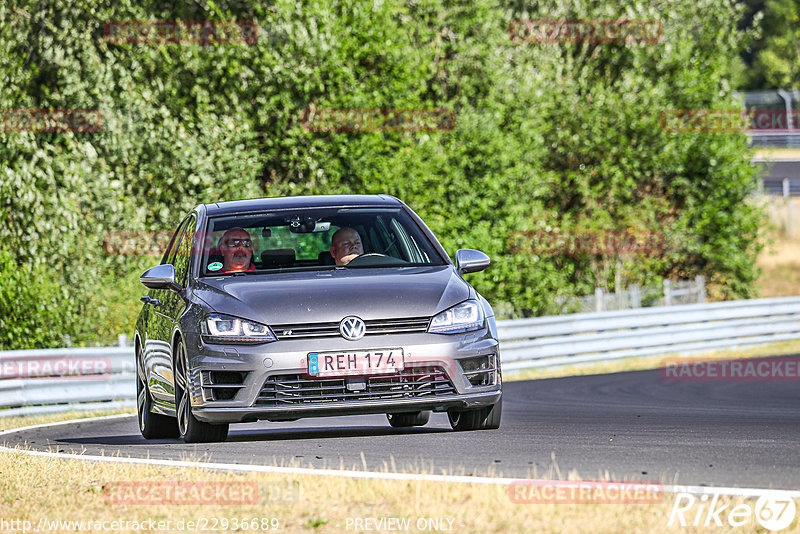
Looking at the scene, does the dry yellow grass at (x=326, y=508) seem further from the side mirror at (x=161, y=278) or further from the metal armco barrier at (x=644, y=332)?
the metal armco barrier at (x=644, y=332)

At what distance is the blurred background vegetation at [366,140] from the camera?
75.3 feet

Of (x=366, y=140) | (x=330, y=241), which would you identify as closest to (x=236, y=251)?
(x=330, y=241)

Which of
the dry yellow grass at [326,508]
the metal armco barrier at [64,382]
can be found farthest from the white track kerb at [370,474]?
the metal armco barrier at [64,382]

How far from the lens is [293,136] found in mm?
25703

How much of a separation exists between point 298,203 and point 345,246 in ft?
1.69

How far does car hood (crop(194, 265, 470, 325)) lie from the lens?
8.02m

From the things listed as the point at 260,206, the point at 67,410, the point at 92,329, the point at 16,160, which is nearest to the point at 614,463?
the point at 260,206

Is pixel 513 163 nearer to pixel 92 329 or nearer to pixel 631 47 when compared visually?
pixel 631 47

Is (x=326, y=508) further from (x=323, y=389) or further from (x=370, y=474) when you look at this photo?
(x=323, y=389)

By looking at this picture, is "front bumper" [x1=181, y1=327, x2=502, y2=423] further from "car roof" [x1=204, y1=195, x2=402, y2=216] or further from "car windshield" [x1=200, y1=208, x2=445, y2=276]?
"car roof" [x1=204, y1=195, x2=402, y2=216]

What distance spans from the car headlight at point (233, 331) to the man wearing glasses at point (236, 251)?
0.79 m

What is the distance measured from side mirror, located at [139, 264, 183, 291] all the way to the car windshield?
216 millimetres

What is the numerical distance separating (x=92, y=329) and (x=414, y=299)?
1448 cm

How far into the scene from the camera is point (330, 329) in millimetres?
7965
